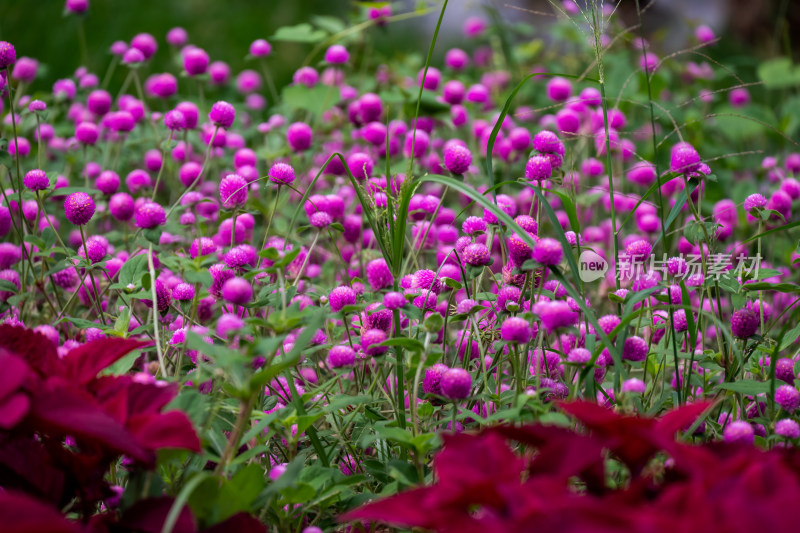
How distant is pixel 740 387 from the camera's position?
1037 millimetres

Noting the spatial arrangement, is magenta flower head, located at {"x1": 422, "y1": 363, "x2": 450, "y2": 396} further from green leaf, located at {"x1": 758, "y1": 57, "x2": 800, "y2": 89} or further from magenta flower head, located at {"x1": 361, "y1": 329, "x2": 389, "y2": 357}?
green leaf, located at {"x1": 758, "y1": 57, "x2": 800, "y2": 89}

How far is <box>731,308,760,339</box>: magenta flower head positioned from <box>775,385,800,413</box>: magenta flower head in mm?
110

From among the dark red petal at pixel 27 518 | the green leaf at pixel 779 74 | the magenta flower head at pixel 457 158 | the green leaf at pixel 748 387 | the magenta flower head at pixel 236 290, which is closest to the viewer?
the dark red petal at pixel 27 518

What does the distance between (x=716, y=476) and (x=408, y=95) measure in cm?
177

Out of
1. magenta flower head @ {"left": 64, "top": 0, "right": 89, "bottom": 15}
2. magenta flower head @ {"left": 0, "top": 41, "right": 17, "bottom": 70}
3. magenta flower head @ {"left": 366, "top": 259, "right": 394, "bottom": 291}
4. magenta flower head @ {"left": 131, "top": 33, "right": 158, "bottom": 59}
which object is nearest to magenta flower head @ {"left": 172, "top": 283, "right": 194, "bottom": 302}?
magenta flower head @ {"left": 366, "top": 259, "right": 394, "bottom": 291}

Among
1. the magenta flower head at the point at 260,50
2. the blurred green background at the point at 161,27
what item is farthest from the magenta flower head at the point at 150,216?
the blurred green background at the point at 161,27

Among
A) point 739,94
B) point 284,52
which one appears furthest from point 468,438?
point 284,52

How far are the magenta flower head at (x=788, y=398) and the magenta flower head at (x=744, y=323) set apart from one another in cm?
11

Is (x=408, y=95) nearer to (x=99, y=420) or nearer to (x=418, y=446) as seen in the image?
(x=418, y=446)

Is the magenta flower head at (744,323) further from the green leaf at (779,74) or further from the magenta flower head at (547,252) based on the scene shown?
the green leaf at (779,74)

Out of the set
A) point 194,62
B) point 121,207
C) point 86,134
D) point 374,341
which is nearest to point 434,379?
point 374,341

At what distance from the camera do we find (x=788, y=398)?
104 centimetres

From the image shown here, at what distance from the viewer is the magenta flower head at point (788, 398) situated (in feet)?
3.41

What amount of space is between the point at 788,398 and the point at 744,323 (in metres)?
0.13
